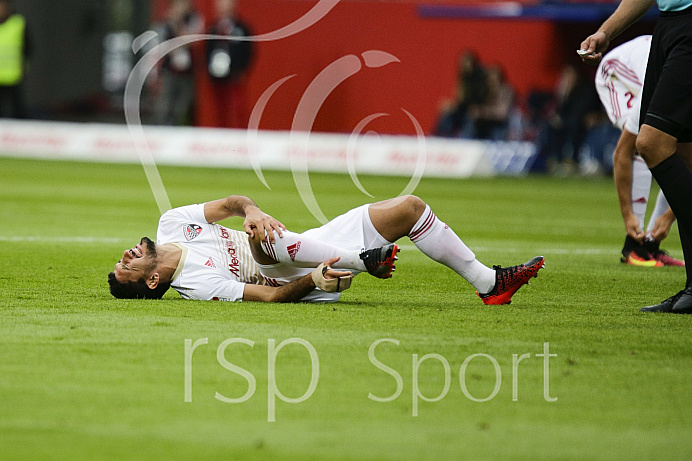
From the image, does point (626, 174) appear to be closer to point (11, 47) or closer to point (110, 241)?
point (110, 241)

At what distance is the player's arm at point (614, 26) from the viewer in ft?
22.2

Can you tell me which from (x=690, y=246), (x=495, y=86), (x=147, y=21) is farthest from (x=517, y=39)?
(x=690, y=246)

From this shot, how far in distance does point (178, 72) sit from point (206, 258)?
20300mm

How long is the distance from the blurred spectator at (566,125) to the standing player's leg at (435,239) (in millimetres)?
17972

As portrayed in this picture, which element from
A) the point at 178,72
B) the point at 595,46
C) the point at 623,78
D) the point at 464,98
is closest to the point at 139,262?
the point at 595,46

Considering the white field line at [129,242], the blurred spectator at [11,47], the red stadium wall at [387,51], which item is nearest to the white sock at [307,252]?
the white field line at [129,242]

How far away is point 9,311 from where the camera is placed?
640 centimetres

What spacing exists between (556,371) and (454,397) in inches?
26.9

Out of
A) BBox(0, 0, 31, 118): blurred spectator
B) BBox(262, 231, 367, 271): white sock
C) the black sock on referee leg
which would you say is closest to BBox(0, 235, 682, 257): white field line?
the black sock on referee leg

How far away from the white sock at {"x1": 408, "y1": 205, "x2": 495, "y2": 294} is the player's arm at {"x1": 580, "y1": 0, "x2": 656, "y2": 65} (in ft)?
4.49

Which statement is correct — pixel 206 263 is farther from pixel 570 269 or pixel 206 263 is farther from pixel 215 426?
pixel 570 269

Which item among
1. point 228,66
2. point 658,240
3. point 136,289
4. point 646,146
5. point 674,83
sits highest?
point 674,83

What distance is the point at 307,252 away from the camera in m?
6.55

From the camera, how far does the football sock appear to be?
32.3ft
